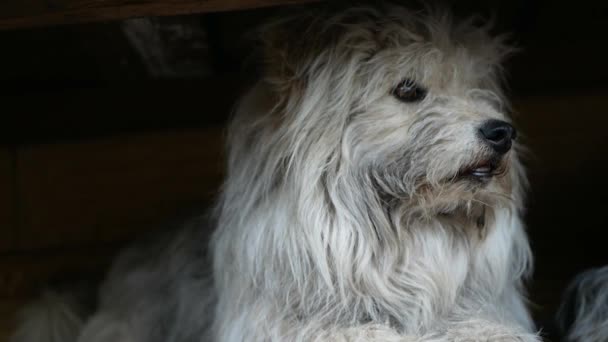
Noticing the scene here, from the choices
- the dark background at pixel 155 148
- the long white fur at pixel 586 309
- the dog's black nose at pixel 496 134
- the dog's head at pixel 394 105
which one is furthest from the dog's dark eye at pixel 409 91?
the dark background at pixel 155 148

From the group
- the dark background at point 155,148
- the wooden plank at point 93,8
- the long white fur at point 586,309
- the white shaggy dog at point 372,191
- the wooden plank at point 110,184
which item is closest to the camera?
the wooden plank at point 93,8

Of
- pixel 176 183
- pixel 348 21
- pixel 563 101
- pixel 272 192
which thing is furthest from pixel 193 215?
pixel 563 101

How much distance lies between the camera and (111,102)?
308 cm

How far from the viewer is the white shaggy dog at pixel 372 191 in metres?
2.15

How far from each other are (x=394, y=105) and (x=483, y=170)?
0.24 meters

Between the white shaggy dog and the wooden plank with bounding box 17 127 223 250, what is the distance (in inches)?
27.6

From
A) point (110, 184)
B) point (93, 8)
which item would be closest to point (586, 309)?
point (93, 8)

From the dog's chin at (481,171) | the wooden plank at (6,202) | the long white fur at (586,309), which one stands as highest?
the dog's chin at (481,171)

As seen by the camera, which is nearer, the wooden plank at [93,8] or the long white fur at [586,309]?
the wooden plank at [93,8]

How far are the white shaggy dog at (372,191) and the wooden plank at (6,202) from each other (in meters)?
0.95

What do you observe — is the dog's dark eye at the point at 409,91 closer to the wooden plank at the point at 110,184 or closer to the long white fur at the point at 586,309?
the long white fur at the point at 586,309

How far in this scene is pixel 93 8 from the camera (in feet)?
6.73

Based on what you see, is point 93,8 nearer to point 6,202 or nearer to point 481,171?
point 481,171

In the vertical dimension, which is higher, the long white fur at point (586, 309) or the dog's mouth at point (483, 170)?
the dog's mouth at point (483, 170)
